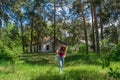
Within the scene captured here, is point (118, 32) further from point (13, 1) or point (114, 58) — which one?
point (114, 58)

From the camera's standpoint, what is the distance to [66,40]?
88.8 m

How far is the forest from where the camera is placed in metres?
13.5

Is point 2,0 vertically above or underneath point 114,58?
above

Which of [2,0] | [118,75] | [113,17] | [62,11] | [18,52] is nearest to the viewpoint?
[118,75]

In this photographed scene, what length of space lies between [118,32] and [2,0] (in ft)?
116

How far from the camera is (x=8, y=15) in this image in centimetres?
3198

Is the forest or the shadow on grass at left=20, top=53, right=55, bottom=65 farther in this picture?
the shadow on grass at left=20, top=53, right=55, bottom=65

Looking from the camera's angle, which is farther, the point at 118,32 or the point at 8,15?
the point at 118,32

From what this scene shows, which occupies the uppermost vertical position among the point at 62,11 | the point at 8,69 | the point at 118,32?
the point at 62,11

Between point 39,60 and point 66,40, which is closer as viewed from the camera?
point 39,60

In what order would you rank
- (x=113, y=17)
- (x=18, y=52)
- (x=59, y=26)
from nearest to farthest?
1. (x=18, y=52)
2. (x=113, y=17)
3. (x=59, y=26)

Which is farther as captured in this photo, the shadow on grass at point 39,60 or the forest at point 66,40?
the shadow on grass at point 39,60

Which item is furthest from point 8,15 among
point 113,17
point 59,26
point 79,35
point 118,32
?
point 79,35

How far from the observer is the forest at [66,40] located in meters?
13.5
